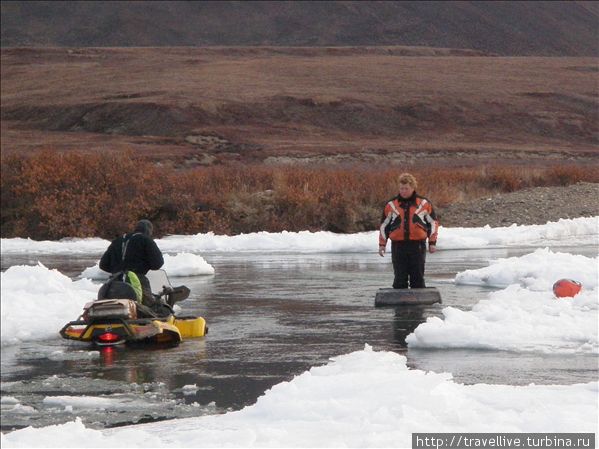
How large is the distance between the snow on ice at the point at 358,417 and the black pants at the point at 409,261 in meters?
6.57

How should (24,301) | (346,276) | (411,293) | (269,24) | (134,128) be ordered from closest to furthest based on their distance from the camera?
1. (24,301)
2. (411,293)
3. (346,276)
4. (134,128)
5. (269,24)

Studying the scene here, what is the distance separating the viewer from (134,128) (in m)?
90.1

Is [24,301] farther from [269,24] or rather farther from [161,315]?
[269,24]

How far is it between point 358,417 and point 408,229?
796 cm

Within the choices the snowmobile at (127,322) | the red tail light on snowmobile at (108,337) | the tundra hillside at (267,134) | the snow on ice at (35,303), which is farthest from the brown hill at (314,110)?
the red tail light on snowmobile at (108,337)

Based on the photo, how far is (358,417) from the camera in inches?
317

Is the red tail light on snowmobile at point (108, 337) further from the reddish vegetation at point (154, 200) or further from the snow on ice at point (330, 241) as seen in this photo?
the reddish vegetation at point (154, 200)

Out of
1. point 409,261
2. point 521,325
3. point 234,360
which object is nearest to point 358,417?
point 234,360

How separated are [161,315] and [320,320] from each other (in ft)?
8.03

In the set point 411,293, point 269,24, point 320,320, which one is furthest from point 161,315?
point 269,24

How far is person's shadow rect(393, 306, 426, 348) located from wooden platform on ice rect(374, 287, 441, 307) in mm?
103

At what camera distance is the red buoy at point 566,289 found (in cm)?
1480

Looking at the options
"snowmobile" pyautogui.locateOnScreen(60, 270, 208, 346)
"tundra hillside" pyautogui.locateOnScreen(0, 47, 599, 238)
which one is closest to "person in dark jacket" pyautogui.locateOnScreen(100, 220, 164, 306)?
"snowmobile" pyautogui.locateOnScreen(60, 270, 208, 346)

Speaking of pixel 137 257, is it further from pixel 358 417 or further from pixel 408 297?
pixel 358 417
